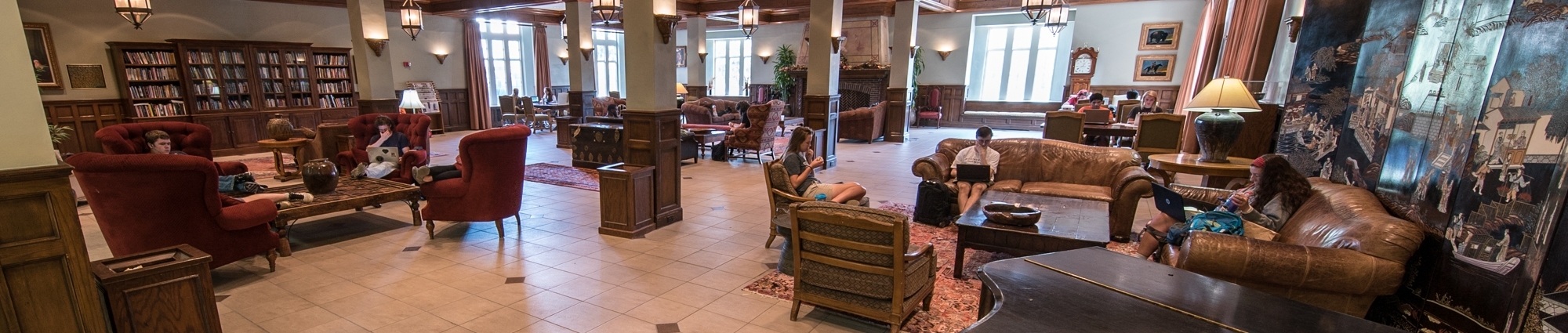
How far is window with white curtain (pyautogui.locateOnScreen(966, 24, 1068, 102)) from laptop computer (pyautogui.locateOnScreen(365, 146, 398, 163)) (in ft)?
38.5

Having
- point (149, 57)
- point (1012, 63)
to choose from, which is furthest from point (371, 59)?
point (1012, 63)

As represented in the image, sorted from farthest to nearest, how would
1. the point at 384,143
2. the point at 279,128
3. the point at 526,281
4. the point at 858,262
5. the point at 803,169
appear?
the point at 279,128, the point at 384,143, the point at 803,169, the point at 526,281, the point at 858,262

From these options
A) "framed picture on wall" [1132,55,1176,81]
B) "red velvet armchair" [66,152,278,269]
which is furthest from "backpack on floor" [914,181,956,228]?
"framed picture on wall" [1132,55,1176,81]

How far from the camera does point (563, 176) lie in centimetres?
730

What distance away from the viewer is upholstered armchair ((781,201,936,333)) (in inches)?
99.5

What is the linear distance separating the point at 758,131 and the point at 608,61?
9.83m

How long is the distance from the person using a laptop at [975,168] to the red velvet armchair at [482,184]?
3.36 m

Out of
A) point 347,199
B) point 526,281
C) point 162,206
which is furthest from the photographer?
point 347,199

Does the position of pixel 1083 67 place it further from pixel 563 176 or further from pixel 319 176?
pixel 319 176

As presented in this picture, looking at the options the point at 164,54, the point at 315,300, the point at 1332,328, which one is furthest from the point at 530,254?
the point at 164,54

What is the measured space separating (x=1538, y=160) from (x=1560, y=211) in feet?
0.74

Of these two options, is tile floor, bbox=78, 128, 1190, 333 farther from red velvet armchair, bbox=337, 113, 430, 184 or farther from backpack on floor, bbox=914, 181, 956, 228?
backpack on floor, bbox=914, 181, 956, 228

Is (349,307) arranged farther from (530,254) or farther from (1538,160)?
(1538,160)

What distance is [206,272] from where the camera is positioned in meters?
2.55
